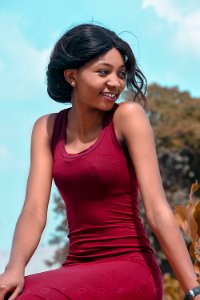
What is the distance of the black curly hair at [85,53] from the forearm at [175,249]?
2.08 feet

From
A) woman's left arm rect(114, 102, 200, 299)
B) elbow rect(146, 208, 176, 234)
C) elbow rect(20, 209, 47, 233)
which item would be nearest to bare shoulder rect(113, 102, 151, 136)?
woman's left arm rect(114, 102, 200, 299)

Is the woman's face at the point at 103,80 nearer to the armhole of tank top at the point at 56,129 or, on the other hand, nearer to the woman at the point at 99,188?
the woman at the point at 99,188

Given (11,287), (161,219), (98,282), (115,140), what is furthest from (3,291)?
(115,140)

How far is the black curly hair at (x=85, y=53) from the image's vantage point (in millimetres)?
3441

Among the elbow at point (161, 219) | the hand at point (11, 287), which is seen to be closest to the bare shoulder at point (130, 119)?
the elbow at point (161, 219)

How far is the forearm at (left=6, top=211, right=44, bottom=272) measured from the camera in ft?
11.0

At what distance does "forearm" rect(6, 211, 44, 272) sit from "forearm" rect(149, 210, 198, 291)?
0.50m

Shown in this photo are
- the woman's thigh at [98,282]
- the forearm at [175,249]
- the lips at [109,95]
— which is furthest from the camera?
the lips at [109,95]

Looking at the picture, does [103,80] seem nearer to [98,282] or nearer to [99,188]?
[99,188]

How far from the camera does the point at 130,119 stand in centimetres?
339

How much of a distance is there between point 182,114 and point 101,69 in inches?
1382

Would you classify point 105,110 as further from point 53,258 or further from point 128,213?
point 53,258

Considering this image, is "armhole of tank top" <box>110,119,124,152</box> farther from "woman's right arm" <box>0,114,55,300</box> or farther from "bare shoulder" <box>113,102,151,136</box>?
"woman's right arm" <box>0,114,55,300</box>

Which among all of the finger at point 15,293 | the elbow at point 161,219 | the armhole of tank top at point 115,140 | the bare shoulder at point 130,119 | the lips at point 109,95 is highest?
the lips at point 109,95
